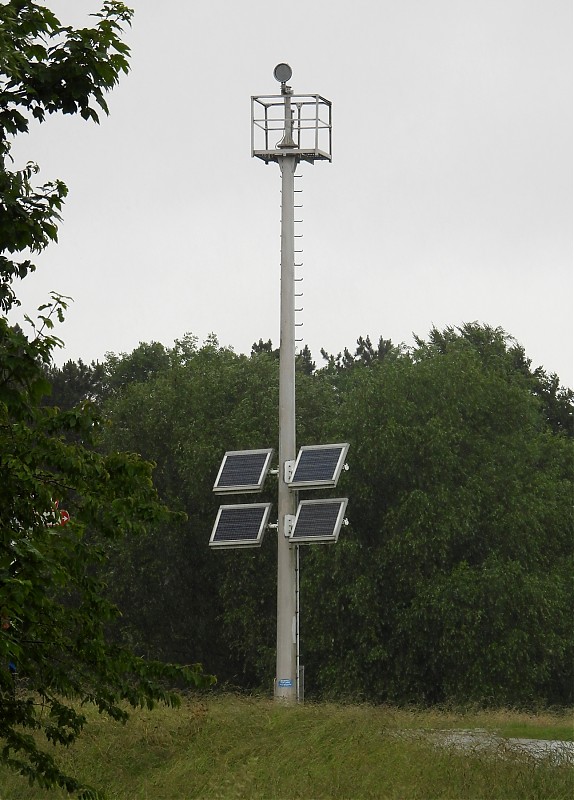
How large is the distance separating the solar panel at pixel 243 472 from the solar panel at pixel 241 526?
1.31ft

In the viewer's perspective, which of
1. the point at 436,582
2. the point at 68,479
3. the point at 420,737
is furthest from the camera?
the point at 436,582

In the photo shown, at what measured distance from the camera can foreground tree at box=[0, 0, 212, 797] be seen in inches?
417

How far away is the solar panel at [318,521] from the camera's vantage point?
24.9 meters

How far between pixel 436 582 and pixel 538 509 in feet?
14.5

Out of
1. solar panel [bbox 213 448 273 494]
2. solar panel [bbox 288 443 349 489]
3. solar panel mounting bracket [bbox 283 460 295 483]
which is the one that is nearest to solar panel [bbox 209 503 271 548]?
solar panel [bbox 213 448 273 494]

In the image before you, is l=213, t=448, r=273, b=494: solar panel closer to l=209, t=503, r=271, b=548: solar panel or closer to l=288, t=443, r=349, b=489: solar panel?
l=209, t=503, r=271, b=548: solar panel

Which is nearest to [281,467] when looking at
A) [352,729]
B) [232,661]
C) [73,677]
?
[352,729]

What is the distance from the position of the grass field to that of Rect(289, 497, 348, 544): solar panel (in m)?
3.77

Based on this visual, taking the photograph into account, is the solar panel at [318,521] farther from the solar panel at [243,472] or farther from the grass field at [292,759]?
the grass field at [292,759]

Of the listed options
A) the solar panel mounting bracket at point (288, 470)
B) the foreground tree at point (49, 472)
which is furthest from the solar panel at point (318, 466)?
the foreground tree at point (49, 472)

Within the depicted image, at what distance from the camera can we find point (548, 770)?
15312 millimetres

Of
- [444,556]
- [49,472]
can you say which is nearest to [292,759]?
[49,472]

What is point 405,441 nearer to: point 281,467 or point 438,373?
point 438,373

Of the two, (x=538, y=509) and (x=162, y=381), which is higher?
(x=162, y=381)
